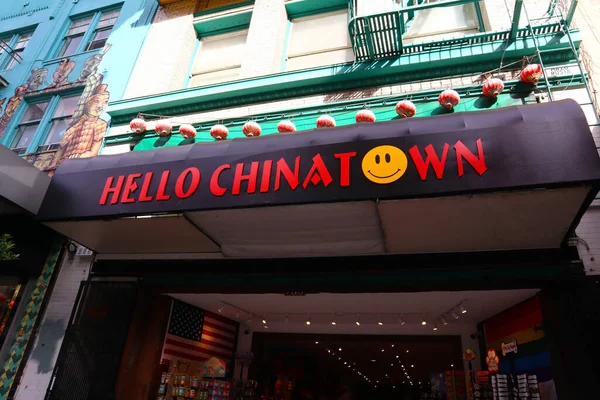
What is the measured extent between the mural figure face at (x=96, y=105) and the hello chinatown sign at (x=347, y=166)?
15.6 ft

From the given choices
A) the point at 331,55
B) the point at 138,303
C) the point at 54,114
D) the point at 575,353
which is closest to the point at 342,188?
the point at 575,353

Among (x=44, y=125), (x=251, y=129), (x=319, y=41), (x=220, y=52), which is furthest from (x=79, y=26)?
(x=251, y=129)

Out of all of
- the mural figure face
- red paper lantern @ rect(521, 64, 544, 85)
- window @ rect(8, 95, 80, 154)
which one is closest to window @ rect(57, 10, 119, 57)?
window @ rect(8, 95, 80, 154)

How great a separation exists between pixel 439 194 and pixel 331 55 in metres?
6.22

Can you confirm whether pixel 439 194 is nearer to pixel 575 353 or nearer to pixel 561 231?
pixel 561 231

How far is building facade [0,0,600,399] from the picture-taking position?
16.6ft

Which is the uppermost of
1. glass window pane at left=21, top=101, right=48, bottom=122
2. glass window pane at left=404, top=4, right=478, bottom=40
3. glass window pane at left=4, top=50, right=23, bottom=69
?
glass window pane at left=4, top=50, right=23, bottom=69

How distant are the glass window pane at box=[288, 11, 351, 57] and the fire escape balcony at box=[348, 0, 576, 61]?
1.70 m

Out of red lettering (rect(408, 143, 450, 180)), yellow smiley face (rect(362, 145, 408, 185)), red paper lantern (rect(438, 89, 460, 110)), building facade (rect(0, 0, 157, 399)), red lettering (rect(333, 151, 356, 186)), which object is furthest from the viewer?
building facade (rect(0, 0, 157, 399))

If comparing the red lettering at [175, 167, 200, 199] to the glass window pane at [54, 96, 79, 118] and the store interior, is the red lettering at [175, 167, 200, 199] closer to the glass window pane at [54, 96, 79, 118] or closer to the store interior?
the store interior

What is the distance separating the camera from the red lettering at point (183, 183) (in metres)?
5.75

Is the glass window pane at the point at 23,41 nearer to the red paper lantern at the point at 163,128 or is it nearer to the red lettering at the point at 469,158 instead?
the red paper lantern at the point at 163,128

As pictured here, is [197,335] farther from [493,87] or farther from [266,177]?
[493,87]

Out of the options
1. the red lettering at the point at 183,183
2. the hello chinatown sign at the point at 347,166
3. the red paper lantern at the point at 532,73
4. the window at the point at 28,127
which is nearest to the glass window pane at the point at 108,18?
the window at the point at 28,127
